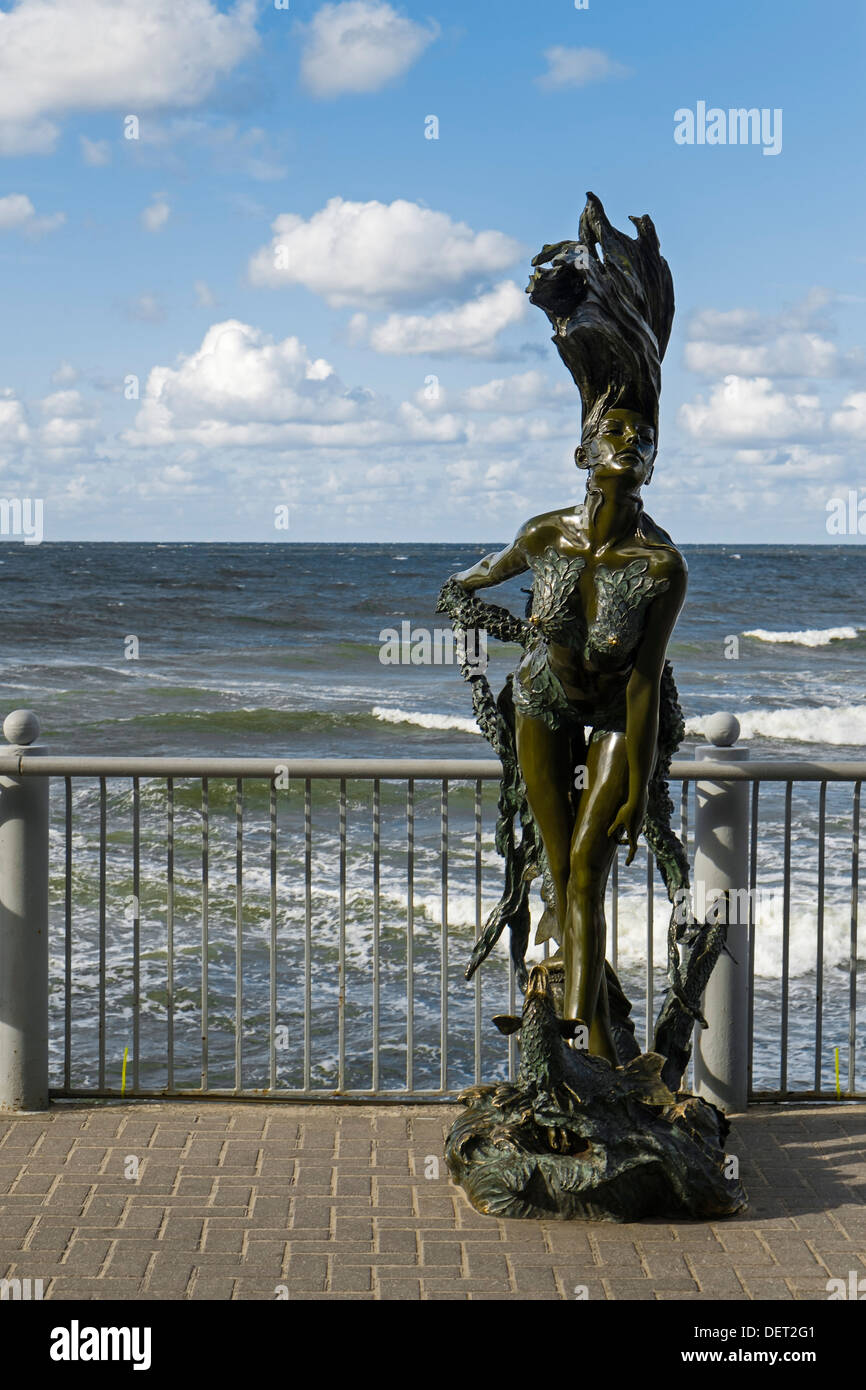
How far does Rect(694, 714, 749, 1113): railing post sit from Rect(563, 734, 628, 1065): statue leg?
32.5 inches

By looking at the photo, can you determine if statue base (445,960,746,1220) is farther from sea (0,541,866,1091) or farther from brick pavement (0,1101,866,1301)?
sea (0,541,866,1091)

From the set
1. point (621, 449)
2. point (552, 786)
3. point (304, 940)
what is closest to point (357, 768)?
point (552, 786)

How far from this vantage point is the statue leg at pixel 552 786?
5289 mm

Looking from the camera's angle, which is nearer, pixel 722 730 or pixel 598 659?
pixel 598 659

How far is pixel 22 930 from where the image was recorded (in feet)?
19.5

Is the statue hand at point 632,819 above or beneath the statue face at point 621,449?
beneath

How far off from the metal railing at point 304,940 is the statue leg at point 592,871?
662 mm

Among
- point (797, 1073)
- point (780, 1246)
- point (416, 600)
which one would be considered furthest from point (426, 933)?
point (416, 600)

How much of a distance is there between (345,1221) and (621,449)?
273 cm

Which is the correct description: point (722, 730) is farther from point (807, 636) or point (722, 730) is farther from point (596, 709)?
point (807, 636)

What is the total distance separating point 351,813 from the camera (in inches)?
634

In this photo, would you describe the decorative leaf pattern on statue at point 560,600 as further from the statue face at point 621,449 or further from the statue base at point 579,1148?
the statue base at point 579,1148

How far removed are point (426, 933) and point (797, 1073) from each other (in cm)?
430

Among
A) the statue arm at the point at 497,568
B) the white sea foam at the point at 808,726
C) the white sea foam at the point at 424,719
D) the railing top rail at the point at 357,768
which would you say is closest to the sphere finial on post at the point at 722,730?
the railing top rail at the point at 357,768
